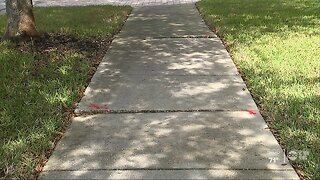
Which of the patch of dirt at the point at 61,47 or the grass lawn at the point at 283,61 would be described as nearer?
the grass lawn at the point at 283,61

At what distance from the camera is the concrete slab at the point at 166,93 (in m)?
4.98

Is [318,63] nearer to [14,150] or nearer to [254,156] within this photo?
[254,156]

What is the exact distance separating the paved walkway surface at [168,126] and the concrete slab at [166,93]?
0.01 metres

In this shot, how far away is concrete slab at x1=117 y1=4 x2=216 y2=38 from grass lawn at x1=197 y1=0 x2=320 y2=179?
347 mm

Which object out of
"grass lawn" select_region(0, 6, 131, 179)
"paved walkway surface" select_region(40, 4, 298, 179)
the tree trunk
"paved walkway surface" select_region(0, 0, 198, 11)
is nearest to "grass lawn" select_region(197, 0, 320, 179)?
"paved walkway surface" select_region(40, 4, 298, 179)

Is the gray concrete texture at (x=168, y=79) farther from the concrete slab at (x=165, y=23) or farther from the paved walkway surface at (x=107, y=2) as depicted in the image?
the paved walkway surface at (x=107, y=2)

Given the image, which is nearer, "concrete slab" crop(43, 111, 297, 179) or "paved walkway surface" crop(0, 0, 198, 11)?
"concrete slab" crop(43, 111, 297, 179)

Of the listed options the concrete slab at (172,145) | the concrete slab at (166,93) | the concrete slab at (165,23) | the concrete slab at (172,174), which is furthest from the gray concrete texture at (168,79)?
the concrete slab at (172,174)

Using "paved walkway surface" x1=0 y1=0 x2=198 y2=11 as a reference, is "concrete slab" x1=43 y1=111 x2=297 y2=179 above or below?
above

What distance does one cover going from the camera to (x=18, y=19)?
7.90m

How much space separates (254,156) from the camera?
12.5ft

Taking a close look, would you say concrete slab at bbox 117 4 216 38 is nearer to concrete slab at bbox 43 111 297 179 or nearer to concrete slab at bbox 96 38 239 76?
concrete slab at bbox 96 38 239 76

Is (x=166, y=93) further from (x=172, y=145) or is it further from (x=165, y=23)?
(x=165, y=23)

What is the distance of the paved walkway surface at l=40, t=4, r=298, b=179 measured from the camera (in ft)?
11.8
